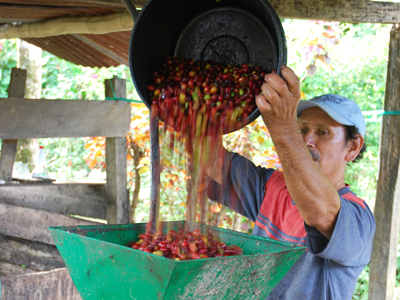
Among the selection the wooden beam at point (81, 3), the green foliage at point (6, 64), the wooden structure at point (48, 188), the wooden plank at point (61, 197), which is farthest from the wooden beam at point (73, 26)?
the green foliage at point (6, 64)

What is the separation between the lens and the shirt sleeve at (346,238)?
186 centimetres

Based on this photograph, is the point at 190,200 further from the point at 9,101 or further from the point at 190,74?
the point at 9,101

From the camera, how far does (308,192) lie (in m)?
1.82

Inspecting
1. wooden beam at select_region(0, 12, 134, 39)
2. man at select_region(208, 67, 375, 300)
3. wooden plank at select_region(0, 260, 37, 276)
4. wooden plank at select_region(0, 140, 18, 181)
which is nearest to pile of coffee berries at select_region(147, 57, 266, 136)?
man at select_region(208, 67, 375, 300)

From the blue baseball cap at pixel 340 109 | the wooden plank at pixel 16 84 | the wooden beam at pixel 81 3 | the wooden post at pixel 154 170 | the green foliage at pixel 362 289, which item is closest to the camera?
the wooden post at pixel 154 170

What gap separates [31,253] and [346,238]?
A: 2.85m

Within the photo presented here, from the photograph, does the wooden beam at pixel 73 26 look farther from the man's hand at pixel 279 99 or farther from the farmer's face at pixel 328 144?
the man's hand at pixel 279 99

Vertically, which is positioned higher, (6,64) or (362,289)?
(6,64)

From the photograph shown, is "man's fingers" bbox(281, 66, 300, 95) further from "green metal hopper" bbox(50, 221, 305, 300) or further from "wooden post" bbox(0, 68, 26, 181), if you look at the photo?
"wooden post" bbox(0, 68, 26, 181)

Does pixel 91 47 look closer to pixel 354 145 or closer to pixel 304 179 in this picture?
pixel 354 145

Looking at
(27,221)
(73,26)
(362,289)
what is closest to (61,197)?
(27,221)

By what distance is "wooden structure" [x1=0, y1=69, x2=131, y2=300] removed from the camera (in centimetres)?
344

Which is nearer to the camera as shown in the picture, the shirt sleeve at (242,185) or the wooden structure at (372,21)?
the shirt sleeve at (242,185)

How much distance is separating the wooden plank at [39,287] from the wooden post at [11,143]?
1188 mm
